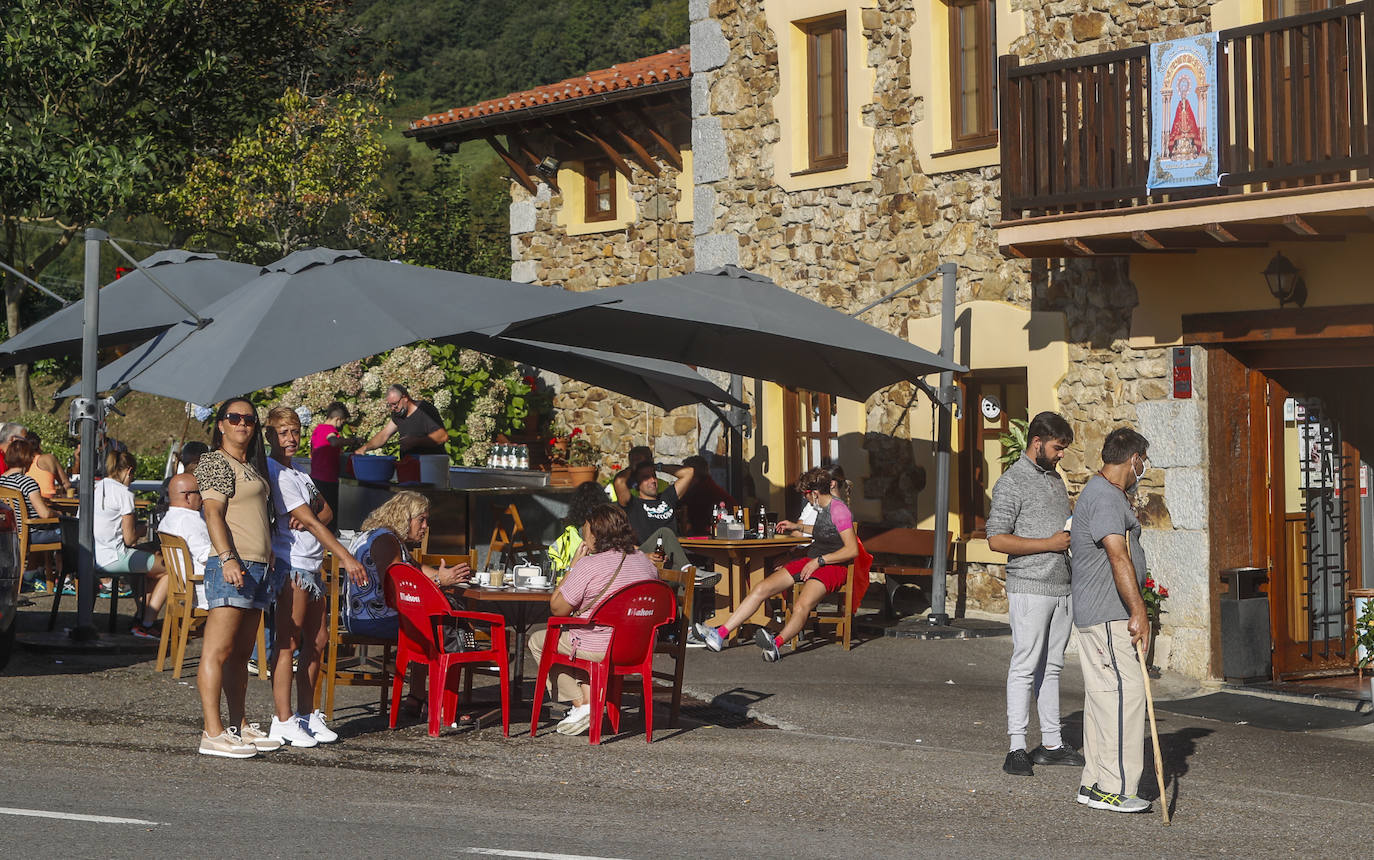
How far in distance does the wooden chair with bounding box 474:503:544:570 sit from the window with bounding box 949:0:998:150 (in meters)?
4.87

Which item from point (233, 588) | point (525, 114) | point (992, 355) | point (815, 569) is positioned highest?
point (525, 114)

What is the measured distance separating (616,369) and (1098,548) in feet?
22.1

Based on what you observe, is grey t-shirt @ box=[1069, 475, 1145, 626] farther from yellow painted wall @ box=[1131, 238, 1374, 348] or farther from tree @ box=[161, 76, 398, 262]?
tree @ box=[161, 76, 398, 262]

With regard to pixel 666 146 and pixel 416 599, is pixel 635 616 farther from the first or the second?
pixel 666 146

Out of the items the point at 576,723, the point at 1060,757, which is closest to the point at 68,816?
the point at 576,723

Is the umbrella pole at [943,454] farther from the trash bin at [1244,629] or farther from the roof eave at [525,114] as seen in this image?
the roof eave at [525,114]

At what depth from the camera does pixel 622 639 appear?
8.37 meters

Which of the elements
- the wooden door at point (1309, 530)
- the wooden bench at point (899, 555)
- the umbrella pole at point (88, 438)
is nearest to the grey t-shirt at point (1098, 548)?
the wooden door at point (1309, 530)

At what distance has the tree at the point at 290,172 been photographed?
84.0ft

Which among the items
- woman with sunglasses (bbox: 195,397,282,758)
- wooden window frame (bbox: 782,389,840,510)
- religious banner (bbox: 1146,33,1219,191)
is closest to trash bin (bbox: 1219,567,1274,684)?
religious banner (bbox: 1146,33,1219,191)

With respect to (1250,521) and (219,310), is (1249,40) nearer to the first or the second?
Answer: (1250,521)

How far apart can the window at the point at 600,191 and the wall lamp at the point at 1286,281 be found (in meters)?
8.56

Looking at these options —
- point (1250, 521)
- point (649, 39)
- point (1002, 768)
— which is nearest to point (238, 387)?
point (1002, 768)

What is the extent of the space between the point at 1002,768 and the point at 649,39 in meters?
53.3
